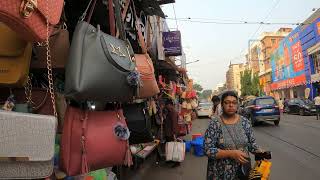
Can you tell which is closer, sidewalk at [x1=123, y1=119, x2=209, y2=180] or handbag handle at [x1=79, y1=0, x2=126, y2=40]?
handbag handle at [x1=79, y1=0, x2=126, y2=40]

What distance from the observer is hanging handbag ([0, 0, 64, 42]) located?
1734 millimetres

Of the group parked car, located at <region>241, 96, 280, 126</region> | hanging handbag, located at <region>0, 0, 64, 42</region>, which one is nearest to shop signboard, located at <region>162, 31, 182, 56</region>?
hanging handbag, located at <region>0, 0, 64, 42</region>

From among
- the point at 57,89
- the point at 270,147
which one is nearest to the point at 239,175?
the point at 57,89

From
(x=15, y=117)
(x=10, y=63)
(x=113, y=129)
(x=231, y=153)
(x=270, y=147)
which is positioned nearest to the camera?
(x=15, y=117)

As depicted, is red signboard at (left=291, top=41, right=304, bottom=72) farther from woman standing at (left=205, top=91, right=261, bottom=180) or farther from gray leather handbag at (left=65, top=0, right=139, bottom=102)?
gray leather handbag at (left=65, top=0, right=139, bottom=102)

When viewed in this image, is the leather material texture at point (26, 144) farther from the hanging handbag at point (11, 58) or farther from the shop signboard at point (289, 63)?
the shop signboard at point (289, 63)

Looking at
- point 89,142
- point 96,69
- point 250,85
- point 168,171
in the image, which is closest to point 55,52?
point 96,69

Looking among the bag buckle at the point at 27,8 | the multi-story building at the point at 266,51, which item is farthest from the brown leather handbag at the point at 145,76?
the multi-story building at the point at 266,51

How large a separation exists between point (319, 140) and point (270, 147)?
2414mm

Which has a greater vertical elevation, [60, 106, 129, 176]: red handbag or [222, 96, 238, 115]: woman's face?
[222, 96, 238, 115]: woman's face

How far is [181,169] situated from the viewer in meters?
9.27

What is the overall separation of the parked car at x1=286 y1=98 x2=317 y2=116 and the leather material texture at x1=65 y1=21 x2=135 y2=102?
30.2 meters

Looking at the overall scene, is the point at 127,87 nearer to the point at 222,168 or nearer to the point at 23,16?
the point at 23,16

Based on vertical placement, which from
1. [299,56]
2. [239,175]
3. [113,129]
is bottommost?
[239,175]
